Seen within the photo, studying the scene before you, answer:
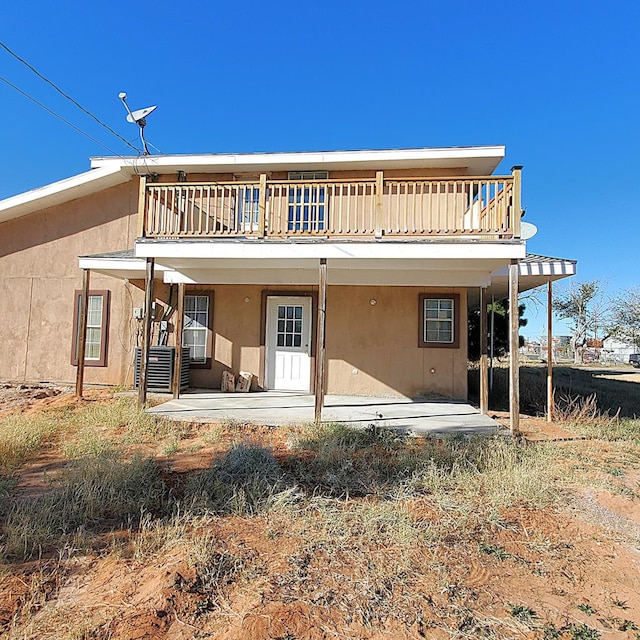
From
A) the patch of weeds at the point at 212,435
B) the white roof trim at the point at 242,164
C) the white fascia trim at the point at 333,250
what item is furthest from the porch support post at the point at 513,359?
the patch of weeds at the point at 212,435

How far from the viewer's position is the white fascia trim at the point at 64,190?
10.2 metres

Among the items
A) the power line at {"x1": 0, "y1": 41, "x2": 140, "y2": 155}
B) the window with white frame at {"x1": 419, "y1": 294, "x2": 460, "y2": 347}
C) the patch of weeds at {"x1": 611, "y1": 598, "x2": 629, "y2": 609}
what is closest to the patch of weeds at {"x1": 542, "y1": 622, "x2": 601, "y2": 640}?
the patch of weeds at {"x1": 611, "y1": 598, "x2": 629, "y2": 609}

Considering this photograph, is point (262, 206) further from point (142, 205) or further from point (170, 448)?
point (170, 448)

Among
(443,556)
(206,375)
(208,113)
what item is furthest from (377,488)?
(208,113)

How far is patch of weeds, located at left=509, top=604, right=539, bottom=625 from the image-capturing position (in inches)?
101

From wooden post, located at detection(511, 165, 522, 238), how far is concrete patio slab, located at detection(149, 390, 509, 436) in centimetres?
310

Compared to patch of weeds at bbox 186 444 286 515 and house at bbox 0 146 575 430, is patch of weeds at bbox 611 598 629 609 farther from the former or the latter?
house at bbox 0 146 575 430

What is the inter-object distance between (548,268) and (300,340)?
5313 millimetres

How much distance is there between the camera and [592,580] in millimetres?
3053

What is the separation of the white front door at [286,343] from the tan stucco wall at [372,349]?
0.23m

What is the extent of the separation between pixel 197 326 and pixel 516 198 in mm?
7263

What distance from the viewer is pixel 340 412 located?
7.68m

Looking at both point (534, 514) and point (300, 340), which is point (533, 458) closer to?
point (534, 514)

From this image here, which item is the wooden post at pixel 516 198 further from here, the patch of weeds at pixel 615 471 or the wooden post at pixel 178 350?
the wooden post at pixel 178 350
